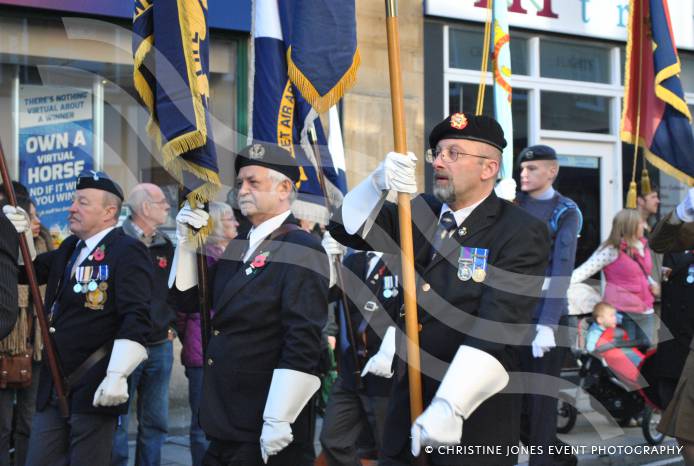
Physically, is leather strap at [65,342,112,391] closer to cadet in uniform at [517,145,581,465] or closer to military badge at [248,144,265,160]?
military badge at [248,144,265,160]

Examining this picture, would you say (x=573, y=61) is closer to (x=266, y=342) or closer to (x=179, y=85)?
(x=179, y=85)

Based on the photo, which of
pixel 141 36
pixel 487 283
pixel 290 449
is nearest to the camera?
pixel 487 283

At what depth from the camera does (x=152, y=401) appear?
675 cm

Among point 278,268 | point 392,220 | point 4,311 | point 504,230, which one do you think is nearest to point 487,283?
point 504,230

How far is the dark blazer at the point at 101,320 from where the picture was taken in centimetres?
504

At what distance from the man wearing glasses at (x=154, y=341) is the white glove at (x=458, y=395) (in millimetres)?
3494

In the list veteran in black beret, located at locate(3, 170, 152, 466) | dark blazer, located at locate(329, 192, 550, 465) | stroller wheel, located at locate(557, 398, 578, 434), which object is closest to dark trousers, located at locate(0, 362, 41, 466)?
veteran in black beret, located at locate(3, 170, 152, 466)

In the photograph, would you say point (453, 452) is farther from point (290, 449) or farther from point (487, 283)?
point (290, 449)

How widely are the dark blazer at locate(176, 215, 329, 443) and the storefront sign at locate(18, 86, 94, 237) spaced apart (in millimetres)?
4565

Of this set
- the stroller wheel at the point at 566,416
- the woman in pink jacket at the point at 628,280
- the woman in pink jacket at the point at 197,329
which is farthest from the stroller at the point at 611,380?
the woman in pink jacket at the point at 197,329

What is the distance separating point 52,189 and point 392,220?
209 inches

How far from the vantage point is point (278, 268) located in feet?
14.4

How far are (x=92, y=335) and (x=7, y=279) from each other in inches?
30.5

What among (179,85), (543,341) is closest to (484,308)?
(179,85)
